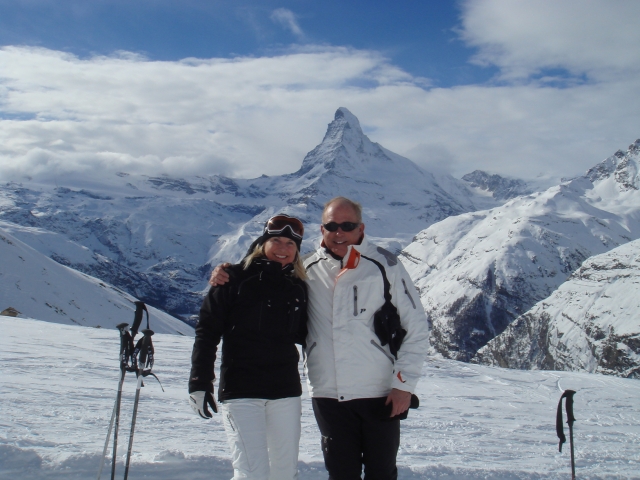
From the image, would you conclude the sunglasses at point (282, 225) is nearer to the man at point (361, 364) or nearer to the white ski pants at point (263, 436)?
the man at point (361, 364)

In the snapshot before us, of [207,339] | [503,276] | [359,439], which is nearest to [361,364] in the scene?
[359,439]

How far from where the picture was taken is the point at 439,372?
16.5 m

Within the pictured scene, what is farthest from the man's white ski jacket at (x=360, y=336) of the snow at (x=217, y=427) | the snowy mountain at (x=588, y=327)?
the snowy mountain at (x=588, y=327)

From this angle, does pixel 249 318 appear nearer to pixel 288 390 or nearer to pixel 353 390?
pixel 288 390

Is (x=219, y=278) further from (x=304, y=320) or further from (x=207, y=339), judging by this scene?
(x=304, y=320)

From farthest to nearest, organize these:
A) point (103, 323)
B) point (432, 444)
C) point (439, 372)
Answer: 1. point (103, 323)
2. point (439, 372)
3. point (432, 444)

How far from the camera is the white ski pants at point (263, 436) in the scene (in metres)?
4.51

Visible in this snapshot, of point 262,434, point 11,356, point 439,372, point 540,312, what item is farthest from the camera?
point 540,312

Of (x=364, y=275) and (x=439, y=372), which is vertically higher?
(x=364, y=275)

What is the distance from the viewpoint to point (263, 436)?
4.62m

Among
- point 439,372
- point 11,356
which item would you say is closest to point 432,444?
point 439,372

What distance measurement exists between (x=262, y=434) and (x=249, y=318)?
1.02 m

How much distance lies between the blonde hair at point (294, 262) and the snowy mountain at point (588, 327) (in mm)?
102968

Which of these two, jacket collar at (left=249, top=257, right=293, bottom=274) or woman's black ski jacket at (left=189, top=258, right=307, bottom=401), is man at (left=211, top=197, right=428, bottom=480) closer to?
woman's black ski jacket at (left=189, top=258, right=307, bottom=401)
